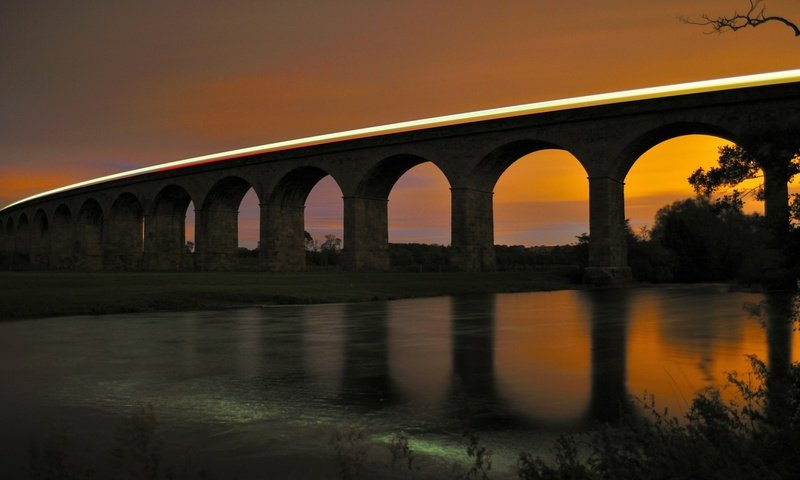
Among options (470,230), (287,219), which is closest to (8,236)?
(287,219)

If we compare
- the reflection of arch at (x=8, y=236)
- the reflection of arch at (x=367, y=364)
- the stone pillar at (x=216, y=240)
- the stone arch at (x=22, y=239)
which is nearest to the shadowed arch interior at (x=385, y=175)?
the stone pillar at (x=216, y=240)

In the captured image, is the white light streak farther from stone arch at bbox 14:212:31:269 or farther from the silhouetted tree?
stone arch at bbox 14:212:31:269

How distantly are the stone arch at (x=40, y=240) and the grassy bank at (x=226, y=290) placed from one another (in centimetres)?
5763

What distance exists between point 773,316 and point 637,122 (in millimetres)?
18572

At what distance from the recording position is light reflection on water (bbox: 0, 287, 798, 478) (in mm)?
5898

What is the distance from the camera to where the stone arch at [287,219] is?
47.0 metres

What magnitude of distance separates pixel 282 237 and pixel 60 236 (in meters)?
41.6

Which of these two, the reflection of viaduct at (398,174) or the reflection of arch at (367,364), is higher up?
the reflection of viaduct at (398,174)

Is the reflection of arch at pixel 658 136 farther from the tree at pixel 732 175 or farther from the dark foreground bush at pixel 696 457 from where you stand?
the dark foreground bush at pixel 696 457

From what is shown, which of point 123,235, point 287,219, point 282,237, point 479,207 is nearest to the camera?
point 479,207

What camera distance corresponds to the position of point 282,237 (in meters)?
47.8

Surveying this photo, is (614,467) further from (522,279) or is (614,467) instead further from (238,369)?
(522,279)

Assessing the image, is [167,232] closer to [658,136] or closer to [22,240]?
[658,136]

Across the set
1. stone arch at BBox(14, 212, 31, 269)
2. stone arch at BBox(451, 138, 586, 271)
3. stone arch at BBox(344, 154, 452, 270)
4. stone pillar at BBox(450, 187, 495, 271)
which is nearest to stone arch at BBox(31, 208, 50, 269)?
stone arch at BBox(14, 212, 31, 269)
